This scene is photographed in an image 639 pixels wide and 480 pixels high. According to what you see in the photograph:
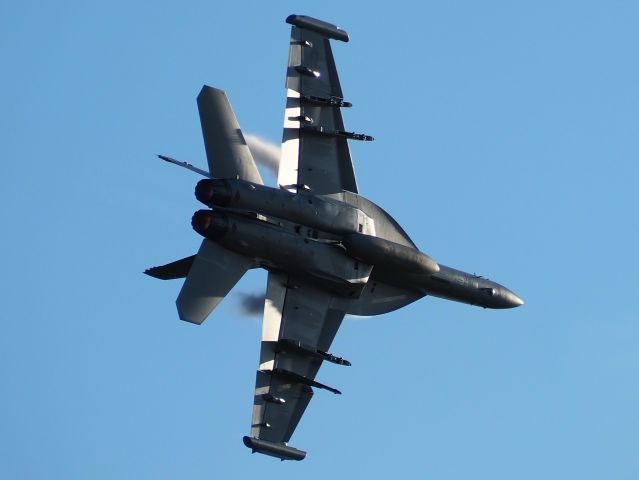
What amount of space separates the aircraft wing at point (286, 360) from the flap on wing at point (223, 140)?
2712 mm

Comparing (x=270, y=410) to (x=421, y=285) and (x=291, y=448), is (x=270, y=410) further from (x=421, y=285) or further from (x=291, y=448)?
(x=421, y=285)

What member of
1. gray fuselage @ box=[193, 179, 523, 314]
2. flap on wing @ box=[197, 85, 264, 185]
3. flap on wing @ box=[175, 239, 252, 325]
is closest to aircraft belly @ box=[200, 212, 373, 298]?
gray fuselage @ box=[193, 179, 523, 314]

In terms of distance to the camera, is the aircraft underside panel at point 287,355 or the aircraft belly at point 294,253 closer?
the aircraft belly at point 294,253

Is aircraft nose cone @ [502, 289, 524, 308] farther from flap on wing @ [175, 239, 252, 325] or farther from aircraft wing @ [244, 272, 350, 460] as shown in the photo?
flap on wing @ [175, 239, 252, 325]

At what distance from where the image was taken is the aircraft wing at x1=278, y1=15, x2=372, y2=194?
46625 mm

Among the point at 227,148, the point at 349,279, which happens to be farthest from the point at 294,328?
the point at 227,148

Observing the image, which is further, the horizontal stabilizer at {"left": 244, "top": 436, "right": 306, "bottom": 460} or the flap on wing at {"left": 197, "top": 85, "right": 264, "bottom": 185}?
the horizontal stabilizer at {"left": 244, "top": 436, "right": 306, "bottom": 460}

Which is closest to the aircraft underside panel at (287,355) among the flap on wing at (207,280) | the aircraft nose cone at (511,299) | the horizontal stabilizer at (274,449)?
the horizontal stabilizer at (274,449)

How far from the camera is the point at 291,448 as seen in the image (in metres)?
46.6

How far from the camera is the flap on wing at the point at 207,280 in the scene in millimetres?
44219

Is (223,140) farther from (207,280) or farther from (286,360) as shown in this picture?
(286,360)

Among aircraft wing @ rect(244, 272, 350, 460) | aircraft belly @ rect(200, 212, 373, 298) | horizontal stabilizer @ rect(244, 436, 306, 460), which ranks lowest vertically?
horizontal stabilizer @ rect(244, 436, 306, 460)

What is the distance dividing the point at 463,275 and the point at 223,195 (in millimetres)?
7207

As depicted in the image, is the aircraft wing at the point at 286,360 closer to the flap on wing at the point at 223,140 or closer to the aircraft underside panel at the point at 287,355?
the aircraft underside panel at the point at 287,355
